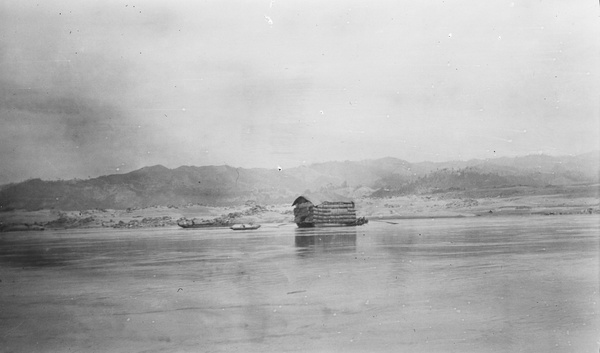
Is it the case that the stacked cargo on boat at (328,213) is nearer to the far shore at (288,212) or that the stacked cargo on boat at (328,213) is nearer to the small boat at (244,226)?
the far shore at (288,212)

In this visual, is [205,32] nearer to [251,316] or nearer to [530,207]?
[251,316]

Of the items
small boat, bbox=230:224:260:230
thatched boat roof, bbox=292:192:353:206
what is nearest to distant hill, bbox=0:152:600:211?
thatched boat roof, bbox=292:192:353:206

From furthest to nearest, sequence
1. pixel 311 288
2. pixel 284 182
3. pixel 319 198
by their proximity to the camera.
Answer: pixel 319 198 < pixel 284 182 < pixel 311 288

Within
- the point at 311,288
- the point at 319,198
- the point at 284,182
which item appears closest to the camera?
the point at 311,288

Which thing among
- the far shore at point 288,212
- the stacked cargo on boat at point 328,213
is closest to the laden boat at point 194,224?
the far shore at point 288,212

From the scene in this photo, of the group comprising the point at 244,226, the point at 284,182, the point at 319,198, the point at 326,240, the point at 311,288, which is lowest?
the point at 311,288

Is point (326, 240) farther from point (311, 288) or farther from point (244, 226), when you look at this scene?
point (244, 226)

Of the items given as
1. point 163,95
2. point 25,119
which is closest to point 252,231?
point 163,95

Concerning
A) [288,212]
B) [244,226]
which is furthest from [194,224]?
[288,212]
